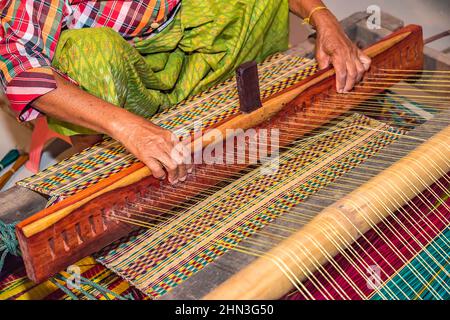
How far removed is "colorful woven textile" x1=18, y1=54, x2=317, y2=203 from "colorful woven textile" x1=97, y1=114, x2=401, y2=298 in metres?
0.21

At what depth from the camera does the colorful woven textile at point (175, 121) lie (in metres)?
1.96

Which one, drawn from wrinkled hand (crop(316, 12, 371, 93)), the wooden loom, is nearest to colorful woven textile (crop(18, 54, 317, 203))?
wrinkled hand (crop(316, 12, 371, 93))

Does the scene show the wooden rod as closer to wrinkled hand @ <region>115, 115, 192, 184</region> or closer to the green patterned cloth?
wrinkled hand @ <region>115, 115, 192, 184</region>

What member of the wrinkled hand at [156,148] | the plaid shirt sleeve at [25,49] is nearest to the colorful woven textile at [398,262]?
the wrinkled hand at [156,148]

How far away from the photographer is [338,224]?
149 cm

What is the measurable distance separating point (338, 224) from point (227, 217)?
1.43 ft

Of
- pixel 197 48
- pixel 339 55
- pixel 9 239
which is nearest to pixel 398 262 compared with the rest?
pixel 339 55

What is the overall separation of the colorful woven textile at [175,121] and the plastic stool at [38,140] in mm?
758

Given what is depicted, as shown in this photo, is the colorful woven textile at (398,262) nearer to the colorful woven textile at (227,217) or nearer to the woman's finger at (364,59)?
the colorful woven textile at (227,217)

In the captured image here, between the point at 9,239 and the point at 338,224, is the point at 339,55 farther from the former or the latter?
the point at 9,239

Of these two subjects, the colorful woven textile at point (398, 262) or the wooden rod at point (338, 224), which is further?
the colorful woven textile at point (398, 262)

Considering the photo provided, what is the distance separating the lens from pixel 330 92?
2.16 meters

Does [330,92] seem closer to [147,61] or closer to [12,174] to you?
[147,61]

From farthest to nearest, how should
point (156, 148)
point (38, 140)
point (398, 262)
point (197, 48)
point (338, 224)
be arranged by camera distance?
point (38, 140), point (197, 48), point (156, 148), point (398, 262), point (338, 224)
